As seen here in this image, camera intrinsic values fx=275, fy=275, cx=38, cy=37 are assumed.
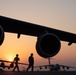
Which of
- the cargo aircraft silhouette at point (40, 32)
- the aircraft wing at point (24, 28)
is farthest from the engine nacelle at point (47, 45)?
the aircraft wing at point (24, 28)

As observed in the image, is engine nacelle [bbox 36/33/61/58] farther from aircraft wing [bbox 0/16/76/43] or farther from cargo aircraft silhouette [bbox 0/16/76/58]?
aircraft wing [bbox 0/16/76/43]

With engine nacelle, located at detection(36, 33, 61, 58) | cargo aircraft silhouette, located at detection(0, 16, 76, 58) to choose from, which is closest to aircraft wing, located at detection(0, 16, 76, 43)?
cargo aircraft silhouette, located at detection(0, 16, 76, 58)

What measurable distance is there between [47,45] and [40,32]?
0.89 m

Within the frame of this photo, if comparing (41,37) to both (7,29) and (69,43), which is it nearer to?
(7,29)

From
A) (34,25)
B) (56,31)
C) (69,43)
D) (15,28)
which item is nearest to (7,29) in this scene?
(15,28)

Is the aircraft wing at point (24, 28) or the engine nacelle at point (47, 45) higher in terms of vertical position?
the aircraft wing at point (24, 28)

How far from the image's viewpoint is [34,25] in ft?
32.4

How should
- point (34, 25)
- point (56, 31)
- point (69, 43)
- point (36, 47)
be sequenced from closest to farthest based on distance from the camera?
point (36, 47) → point (34, 25) → point (56, 31) → point (69, 43)

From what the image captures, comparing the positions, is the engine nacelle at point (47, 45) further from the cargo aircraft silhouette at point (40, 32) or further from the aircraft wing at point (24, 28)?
the aircraft wing at point (24, 28)

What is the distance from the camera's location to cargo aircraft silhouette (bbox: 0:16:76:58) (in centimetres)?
918

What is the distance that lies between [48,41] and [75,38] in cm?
203

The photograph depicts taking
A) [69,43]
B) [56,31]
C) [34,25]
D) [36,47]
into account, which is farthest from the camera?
[69,43]

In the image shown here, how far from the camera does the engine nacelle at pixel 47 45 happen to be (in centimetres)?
905

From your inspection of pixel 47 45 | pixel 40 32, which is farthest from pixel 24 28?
pixel 47 45
